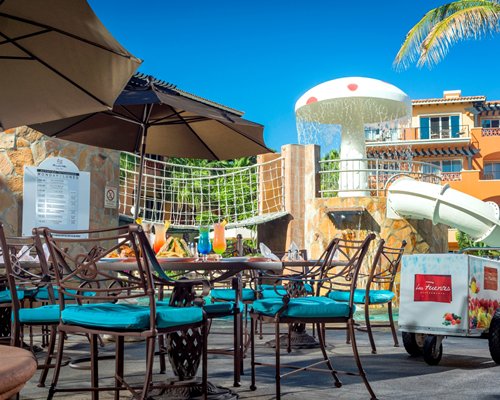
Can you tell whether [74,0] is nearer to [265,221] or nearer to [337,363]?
[337,363]

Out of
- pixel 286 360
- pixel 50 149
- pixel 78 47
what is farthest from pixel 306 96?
pixel 78 47

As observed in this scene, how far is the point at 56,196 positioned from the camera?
7.83 metres

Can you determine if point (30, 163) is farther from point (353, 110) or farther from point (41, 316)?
point (353, 110)

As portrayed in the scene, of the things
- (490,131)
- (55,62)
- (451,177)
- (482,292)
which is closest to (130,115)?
(55,62)

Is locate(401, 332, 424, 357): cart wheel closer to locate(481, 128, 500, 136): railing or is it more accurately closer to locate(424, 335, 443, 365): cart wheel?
locate(424, 335, 443, 365): cart wheel

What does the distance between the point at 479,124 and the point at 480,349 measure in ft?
107

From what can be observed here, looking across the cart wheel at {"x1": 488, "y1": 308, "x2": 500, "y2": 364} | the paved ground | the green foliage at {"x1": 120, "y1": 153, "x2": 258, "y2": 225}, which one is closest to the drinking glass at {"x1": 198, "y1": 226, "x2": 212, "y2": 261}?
the paved ground

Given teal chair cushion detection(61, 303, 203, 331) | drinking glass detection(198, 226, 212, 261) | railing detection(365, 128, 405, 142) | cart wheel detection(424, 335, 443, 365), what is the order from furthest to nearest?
railing detection(365, 128, 405, 142)
cart wheel detection(424, 335, 443, 365)
drinking glass detection(198, 226, 212, 261)
teal chair cushion detection(61, 303, 203, 331)

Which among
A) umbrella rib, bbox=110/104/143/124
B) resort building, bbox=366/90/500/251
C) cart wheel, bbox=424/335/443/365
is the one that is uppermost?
resort building, bbox=366/90/500/251

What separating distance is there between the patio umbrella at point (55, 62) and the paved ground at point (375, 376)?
1.69 meters

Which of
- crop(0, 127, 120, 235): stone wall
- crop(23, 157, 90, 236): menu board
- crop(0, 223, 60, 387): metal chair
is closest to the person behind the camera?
crop(0, 223, 60, 387): metal chair

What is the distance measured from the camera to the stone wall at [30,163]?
751cm

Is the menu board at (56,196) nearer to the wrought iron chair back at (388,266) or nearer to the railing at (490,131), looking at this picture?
the wrought iron chair back at (388,266)

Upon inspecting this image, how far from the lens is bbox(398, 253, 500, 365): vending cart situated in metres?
4.73
